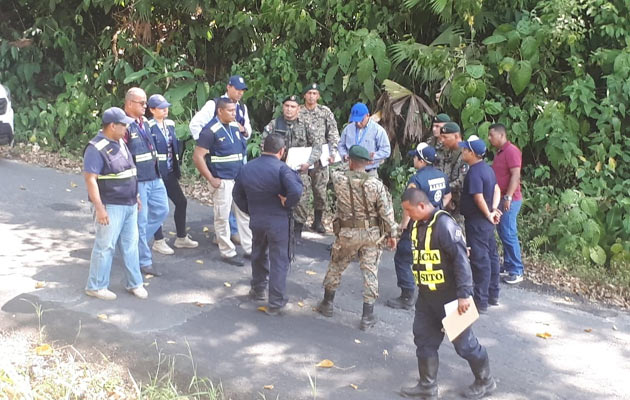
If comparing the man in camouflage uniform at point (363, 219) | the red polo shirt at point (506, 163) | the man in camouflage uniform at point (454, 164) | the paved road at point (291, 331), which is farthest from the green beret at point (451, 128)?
the paved road at point (291, 331)

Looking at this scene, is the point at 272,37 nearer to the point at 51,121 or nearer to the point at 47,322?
the point at 51,121

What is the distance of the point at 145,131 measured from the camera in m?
6.81

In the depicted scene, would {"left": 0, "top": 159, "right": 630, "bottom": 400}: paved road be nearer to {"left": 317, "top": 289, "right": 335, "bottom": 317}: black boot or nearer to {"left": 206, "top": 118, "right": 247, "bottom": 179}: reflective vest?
{"left": 317, "top": 289, "right": 335, "bottom": 317}: black boot

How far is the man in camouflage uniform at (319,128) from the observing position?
8.14 metres

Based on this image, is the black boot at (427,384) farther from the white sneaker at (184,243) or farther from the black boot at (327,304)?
the white sneaker at (184,243)

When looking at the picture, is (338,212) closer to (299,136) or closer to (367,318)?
(367,318)

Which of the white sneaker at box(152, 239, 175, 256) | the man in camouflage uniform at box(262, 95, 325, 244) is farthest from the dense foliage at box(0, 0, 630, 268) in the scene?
the white sneaker at box(152, 239, 175, 256)

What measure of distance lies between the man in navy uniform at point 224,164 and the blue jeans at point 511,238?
284 centimetres

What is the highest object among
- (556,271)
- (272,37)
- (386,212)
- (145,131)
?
(272,37)

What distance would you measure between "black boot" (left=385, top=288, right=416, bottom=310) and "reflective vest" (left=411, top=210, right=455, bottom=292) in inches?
65.0

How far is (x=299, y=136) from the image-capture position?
8078 mm

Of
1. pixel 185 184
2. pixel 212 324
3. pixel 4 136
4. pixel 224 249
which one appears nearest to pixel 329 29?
pixel 185 184

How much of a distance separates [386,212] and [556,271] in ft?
9.87

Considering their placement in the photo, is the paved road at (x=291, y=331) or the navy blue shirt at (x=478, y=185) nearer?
the paved road at (x=291, y=331)
